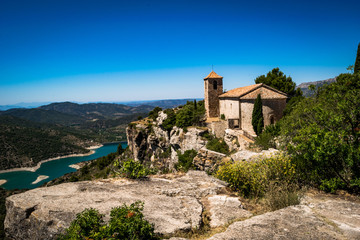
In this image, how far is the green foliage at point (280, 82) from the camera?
3788cm

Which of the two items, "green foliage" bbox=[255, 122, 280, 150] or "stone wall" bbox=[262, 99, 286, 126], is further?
"stone wall" bbox=[262, 99, 286, 126]

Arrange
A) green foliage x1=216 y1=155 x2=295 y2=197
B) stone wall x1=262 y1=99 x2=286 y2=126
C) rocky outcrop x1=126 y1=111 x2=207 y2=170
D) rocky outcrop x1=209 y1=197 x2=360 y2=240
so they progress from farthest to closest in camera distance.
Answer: rocky outcrop x1=126 y1=111 x2=207 y2=170 → stone wall x1=262 y1=99 x2=286 y2=126 → green foliage x1=216 y1=155 x2=295 y2=197 → rocky outcrop x1=209 y1=197 x2=360 y2=240

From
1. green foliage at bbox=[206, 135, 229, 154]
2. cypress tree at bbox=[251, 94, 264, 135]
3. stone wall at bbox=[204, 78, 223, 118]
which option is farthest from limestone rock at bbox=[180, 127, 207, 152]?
cypress tree at bbox=[251, 94, 264, 135]

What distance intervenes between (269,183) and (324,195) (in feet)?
5.45

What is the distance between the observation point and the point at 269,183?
7.46 m

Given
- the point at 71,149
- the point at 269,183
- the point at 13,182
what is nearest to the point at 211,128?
the point at 269,183

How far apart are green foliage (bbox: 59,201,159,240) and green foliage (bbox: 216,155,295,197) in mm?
4032

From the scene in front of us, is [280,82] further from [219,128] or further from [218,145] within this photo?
[218,145]

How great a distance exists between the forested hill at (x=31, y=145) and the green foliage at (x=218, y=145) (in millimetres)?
136147

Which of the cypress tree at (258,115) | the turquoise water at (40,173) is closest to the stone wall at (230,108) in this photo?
the cypress tree at (258,115)

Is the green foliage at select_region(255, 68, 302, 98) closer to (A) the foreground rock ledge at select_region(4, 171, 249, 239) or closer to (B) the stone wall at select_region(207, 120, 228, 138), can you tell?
(B) the stone wall at select_region(207, 120, 228, 138)

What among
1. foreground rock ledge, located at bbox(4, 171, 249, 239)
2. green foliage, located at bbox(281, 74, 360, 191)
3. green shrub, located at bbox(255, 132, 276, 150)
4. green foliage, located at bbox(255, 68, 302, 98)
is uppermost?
green foliage, located at bbox(255, 68, 302, 98)

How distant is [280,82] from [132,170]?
124 feet

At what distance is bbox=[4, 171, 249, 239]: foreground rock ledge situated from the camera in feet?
16.7
